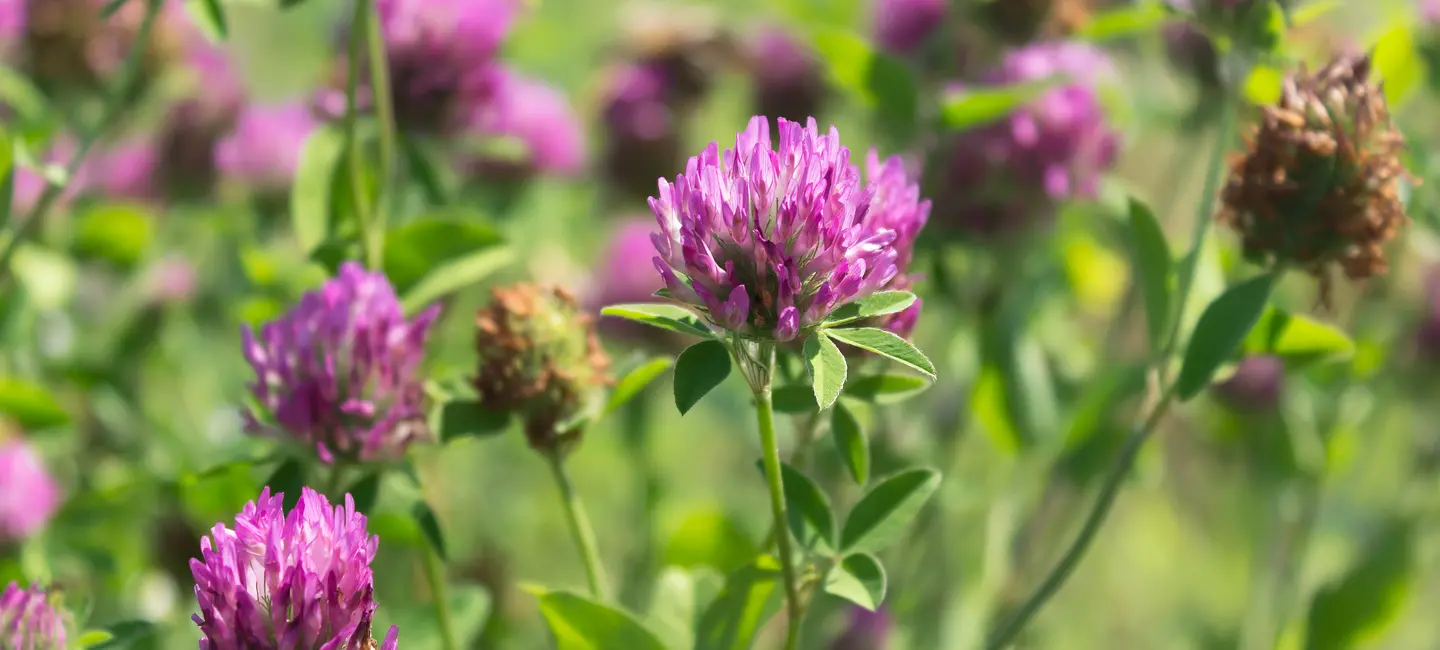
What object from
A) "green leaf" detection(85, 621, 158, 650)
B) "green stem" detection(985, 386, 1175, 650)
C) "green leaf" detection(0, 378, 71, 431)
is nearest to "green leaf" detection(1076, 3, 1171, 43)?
"green stem" detection(985, 386, 1175, 650)

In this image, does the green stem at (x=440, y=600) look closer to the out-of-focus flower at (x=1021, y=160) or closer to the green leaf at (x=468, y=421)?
the green leaf at (x=468, y=421)

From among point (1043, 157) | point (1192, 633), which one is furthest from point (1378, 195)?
point (1192, 633)

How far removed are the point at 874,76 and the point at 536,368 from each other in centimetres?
Result: 69

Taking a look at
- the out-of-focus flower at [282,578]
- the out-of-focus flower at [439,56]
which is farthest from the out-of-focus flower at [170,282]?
the out-of-focus flower at [282,578]

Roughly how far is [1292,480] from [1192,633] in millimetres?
440

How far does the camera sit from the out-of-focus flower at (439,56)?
1625mm

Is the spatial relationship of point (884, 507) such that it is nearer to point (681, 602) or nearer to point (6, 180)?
point (681, 602)

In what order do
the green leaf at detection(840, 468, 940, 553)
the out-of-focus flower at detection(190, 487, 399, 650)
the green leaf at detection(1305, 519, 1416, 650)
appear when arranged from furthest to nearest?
the green leaf at detection(1305, 519, 1416, 650) → the green leaf at detection(840, 468, 940, 553) → the out-of-focus flower at detection(190, 487, 399, 650)

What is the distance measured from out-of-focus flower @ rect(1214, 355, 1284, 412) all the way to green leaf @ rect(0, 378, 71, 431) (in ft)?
5.06

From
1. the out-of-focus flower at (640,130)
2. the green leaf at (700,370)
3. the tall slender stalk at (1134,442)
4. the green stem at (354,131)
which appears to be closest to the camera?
the green leaf at (700,370)

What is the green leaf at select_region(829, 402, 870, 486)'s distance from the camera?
1.07m

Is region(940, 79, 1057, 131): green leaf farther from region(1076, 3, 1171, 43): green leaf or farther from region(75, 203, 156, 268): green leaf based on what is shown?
region(75, 203, 156, 268): green leaf

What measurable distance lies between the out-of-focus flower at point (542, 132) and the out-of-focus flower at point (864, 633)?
877mm

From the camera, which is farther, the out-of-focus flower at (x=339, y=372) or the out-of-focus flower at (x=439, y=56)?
the out-of-focus flower at (x=439, y=56)
